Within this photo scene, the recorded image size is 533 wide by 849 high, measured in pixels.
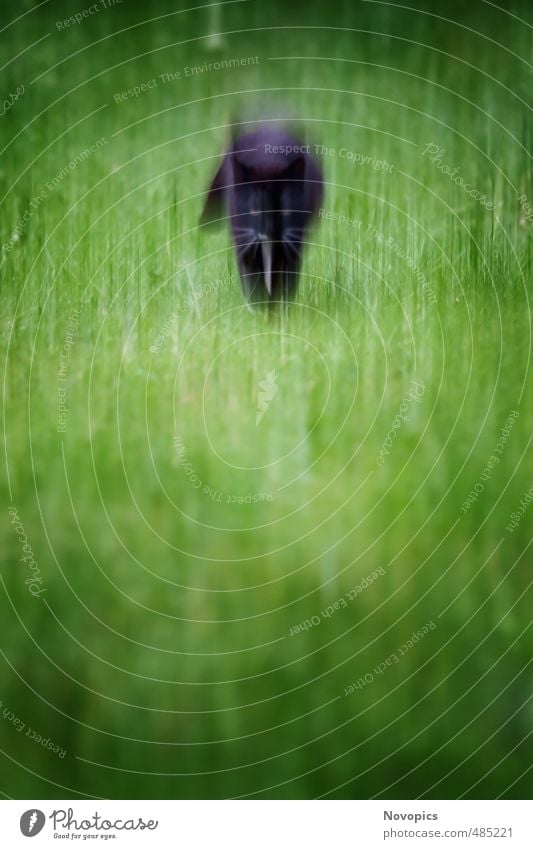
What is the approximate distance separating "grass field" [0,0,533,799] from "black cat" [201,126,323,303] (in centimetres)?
2

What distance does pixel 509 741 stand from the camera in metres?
1.08

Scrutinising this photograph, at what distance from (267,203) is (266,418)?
0.79ft

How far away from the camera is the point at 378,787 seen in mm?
1071

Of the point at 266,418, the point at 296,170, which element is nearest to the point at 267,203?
the point at 296,170

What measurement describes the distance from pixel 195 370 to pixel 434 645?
41 cm

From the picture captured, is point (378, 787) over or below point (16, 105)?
below

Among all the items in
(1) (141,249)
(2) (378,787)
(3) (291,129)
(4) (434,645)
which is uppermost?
(3) (291,129)

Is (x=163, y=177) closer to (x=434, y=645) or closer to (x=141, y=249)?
(x=141, y=249)

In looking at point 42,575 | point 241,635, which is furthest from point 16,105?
point 241,635

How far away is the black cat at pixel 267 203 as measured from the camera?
1064mm

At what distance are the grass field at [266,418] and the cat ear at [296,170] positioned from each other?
30mm

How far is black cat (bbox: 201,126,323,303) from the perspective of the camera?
1.06 m

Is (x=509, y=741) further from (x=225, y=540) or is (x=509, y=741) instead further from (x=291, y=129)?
(x=291, y=129)

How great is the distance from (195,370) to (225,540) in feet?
0.64
